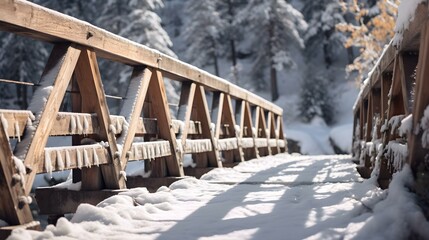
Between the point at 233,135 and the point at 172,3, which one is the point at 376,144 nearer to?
the point at 233,135

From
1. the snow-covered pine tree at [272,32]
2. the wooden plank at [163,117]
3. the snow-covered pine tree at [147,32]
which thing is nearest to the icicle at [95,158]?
the wooden plank at [163,117]

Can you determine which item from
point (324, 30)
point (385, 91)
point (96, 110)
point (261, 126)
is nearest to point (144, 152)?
point (96, 110)

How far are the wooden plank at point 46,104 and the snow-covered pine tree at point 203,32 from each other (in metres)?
35.8

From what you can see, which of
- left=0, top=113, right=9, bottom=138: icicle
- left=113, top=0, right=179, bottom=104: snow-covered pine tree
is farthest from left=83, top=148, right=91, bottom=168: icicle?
left=113, top=0, right=179, bottom=104: snow-covered pine tree

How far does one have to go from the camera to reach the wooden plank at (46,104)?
286 cm

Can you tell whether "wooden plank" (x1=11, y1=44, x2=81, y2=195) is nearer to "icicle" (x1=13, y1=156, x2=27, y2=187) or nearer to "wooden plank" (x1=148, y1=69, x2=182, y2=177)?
"icicle" (x1=13, y1=156, x2=27, y2=187)

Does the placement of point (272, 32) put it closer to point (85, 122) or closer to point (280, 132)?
point (280, 132)

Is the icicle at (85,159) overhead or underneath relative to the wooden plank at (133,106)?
underneath

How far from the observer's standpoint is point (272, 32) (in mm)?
37438

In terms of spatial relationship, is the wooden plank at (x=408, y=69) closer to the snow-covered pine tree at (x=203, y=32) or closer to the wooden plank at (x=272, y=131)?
the wooden plank at (x=272, y=131)

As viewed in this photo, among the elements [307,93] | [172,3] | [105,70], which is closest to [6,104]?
[105,70]

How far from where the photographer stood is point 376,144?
4656 mm

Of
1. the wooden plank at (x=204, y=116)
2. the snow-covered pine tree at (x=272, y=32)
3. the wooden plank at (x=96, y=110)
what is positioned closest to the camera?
the wooden plank at (x=96, y=110)

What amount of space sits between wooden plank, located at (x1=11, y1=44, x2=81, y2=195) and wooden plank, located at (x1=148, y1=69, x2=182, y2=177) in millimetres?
1614
